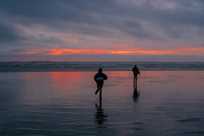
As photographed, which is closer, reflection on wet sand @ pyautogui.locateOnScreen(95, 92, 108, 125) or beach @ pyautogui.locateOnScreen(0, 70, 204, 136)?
beach @ pyautogui.locateOnScreen(0, 70, 204, 136)

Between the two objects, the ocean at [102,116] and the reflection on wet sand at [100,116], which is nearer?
the ocean at [102,116]

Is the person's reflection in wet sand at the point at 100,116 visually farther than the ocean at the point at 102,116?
Yes

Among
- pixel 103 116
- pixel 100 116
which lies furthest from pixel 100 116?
pixel 103 116

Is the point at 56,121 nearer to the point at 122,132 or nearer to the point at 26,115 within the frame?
the point at 26,115

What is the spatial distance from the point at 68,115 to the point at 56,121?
1.43 meters

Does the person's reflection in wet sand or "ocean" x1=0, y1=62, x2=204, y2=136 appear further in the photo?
the person's reflection in wet sand

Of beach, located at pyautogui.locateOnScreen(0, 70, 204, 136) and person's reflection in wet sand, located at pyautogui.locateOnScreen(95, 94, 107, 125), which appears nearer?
beach, located at pyautogui.locateOnScreen(0, 70, 204, 136)

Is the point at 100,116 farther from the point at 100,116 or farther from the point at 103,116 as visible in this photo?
the point at 103,116

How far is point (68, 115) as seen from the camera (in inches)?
591

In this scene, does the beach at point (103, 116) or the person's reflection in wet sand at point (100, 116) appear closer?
the beach at point (103, 116)

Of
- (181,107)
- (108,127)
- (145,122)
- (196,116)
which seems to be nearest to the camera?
(108,127)

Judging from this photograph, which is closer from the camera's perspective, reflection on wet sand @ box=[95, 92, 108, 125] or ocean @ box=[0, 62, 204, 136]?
ocean @ box=[0, 62, 204, 136]

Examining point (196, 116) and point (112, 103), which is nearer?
point (196, 116)

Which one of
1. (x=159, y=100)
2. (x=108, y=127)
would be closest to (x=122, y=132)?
(x=108, y=127)
